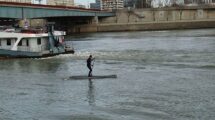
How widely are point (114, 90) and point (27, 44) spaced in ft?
96.8

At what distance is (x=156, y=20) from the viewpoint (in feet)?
480

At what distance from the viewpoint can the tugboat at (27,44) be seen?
6281 centimetres

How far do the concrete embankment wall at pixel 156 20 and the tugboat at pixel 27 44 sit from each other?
253ft

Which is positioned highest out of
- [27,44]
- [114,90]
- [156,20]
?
[27,44]

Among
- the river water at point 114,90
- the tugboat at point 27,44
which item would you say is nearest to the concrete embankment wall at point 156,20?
the tugboat at point 27,44

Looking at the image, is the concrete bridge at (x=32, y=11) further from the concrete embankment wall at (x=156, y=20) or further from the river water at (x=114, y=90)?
the river water at (x=114, y=90)

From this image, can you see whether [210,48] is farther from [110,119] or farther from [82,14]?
[82,14]

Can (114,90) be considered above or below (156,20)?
below

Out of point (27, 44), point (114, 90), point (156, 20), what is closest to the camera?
point (114, 90)

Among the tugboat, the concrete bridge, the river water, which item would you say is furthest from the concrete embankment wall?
the river water

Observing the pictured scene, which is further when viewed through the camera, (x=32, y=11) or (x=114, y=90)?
(x=32, y=11)

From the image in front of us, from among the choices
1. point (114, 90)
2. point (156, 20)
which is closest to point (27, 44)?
point (114, 90)

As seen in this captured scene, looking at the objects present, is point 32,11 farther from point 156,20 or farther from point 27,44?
point 156,20

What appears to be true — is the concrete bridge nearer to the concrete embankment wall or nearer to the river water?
the concrete embankment wall
